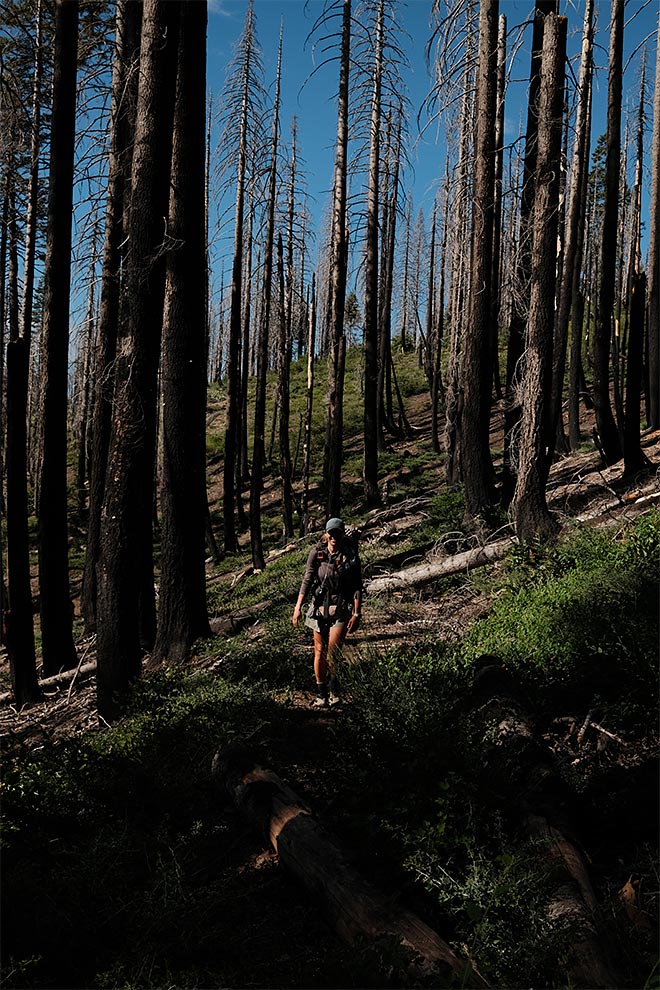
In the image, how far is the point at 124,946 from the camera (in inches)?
153

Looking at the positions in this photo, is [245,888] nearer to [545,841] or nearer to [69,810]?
[69,810]

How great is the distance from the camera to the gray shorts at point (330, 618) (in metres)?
7.82

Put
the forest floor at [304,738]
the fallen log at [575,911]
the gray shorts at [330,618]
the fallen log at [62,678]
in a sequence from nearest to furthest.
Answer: the fallen log at [575,911] < the forest floor at [304,738] < the gray shorts at [330,618] < the fallen log at [62,678]

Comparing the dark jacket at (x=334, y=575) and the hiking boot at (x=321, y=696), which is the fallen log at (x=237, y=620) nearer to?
the dark jacket at (x=334, y=575)

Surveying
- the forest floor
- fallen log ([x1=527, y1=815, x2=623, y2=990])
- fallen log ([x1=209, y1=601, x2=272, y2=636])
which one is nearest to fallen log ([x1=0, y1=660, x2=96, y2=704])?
the forest floor

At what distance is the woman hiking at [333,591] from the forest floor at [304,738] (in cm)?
27

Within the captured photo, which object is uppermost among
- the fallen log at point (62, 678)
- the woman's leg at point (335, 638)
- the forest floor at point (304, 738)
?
the woman's leg at point (335, 638)

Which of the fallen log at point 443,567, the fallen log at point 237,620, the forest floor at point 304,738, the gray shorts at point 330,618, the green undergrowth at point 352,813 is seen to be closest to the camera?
the green undergrowth at point 352,813

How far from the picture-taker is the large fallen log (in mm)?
3426

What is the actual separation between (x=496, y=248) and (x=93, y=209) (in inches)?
479

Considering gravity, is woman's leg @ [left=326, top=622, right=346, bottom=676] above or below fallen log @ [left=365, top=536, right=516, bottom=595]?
below

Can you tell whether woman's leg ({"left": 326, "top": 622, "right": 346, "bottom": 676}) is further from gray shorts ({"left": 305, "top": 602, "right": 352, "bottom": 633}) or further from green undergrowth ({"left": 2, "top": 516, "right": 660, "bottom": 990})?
green undergrowth ({"left": 2, "top": 516, "right": 660, "bottom": 990})

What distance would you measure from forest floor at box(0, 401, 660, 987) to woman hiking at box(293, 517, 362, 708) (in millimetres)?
272

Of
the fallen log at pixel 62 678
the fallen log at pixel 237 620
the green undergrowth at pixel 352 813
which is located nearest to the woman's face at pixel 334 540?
the green undergrowth at pixel 352 813
